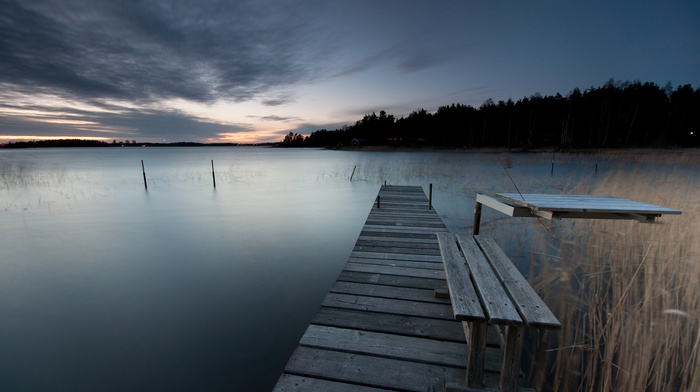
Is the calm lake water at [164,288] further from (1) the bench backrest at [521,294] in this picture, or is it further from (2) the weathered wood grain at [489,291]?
(1) the bench backrest at [521,294]

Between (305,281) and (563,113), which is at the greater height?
(563,113)

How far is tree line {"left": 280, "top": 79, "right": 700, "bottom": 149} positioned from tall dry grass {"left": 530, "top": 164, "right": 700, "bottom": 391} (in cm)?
3989

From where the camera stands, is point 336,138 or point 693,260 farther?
point 336,138

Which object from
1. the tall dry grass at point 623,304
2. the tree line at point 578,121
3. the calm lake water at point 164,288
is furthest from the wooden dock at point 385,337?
the tree line at point 578,121

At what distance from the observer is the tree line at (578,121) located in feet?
123

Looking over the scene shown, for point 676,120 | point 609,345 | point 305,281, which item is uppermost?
point 676,120

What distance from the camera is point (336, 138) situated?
11700cm

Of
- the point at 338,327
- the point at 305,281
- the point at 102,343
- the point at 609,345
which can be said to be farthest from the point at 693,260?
the point at 102,343

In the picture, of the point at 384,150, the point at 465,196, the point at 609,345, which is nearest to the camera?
the point at 609,345

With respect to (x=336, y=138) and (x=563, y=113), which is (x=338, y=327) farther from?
(x=336, y=138)

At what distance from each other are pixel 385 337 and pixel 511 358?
1.15 m

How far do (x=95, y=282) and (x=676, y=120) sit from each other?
198 ft

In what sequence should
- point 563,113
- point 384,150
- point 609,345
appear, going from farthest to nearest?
point 384,150 < point 563,113 < point 609,345

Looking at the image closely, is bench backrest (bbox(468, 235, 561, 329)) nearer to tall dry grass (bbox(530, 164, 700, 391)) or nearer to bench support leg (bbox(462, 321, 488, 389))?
bench support leg (bbox(462, 321, 488, 389))
